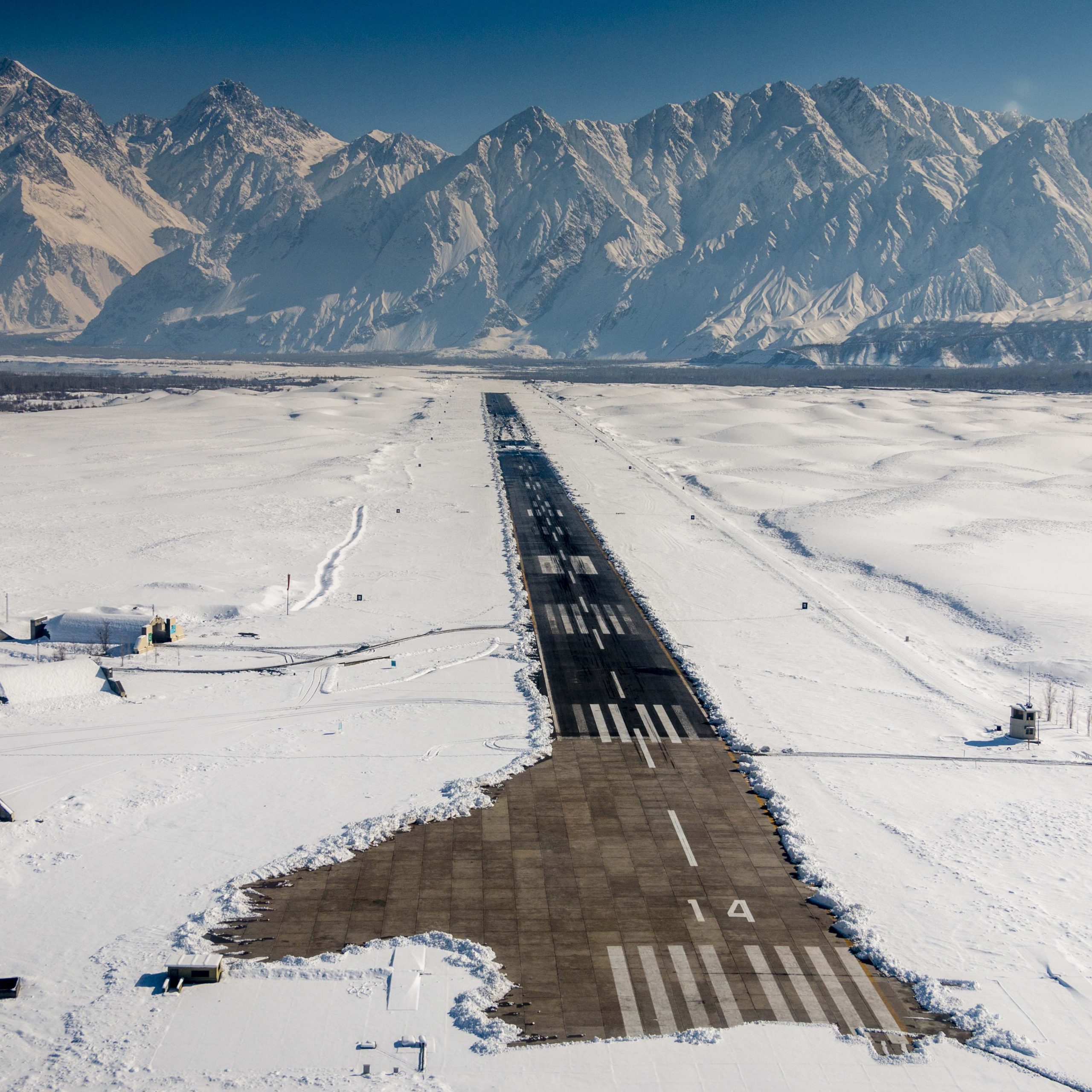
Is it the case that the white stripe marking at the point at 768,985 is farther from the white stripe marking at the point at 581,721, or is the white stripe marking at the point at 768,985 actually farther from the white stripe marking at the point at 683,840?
the white stripe marking at the point at 581,721

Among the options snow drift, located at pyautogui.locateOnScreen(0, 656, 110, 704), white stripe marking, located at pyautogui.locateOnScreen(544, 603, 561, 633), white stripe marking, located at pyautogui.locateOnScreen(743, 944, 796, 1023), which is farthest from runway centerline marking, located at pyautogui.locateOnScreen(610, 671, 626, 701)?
snow drift, located at pyautogui.locateOnScreen(0, 656, 110, 704)

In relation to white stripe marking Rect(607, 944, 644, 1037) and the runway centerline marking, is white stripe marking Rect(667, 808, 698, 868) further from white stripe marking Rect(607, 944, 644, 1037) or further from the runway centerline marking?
the runway centerline marking

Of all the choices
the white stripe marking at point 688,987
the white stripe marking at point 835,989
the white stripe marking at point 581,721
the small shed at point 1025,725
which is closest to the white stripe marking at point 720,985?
the white stripe marking at point 688,987

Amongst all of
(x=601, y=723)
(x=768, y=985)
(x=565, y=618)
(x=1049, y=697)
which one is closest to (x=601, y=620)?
(x=565, y=618)

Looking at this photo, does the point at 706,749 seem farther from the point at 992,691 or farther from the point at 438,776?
the point at 992,691

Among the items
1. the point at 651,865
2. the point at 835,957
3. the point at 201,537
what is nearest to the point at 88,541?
the point at 201,537
